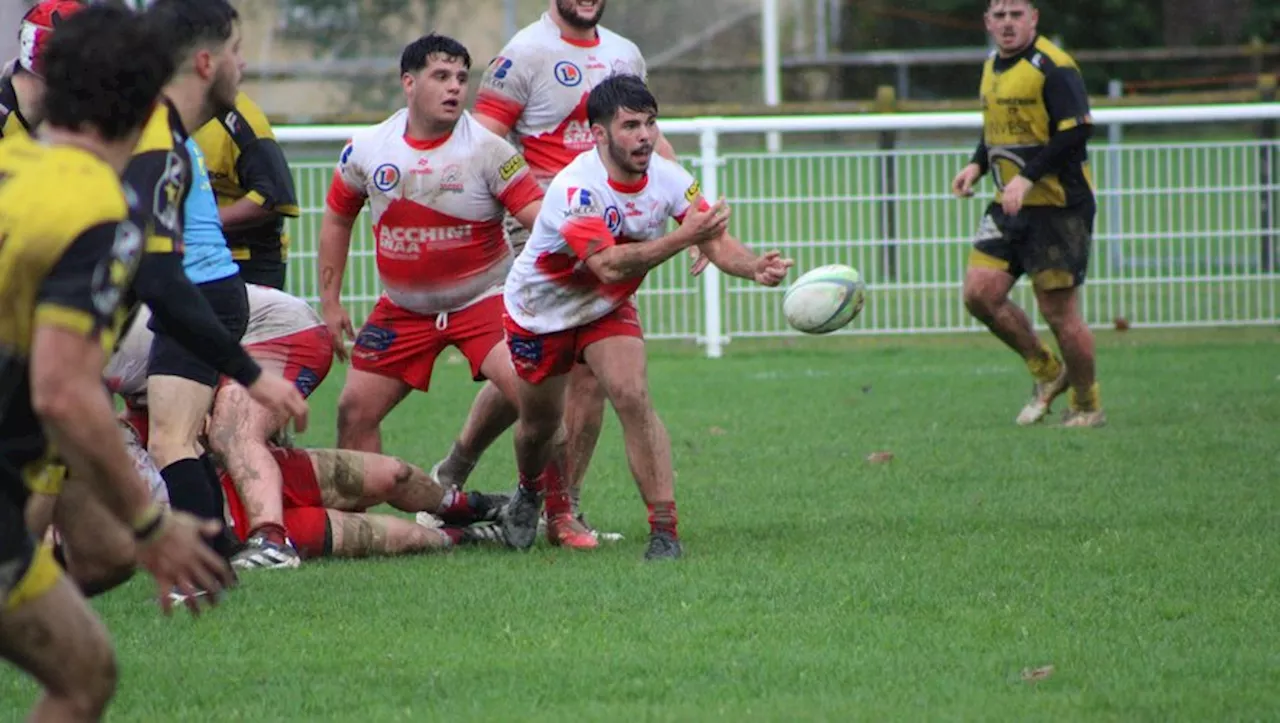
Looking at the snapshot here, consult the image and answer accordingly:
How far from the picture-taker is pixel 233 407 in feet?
24.0

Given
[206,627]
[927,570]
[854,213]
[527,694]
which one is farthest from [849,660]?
[854,213]

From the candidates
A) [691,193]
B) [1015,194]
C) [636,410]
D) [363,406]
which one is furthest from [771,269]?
[1015,194]

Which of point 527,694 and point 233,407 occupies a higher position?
point 233,407

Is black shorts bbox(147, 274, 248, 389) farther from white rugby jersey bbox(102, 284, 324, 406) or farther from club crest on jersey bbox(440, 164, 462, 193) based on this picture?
club crest on jersey bbox(440, 164, 462, 193)

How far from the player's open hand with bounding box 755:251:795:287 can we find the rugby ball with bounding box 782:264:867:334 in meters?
1.02

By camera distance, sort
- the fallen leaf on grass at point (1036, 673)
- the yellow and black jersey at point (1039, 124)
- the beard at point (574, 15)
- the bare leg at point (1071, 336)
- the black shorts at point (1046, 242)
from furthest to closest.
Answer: the black shorts at point (1046, 242)
the bare leg at point (1071, 336)
the yellow and black jersey at point (1039, 124)
the beard at point (574, 15)
the fallen leaf on grass at point (1036, 673)

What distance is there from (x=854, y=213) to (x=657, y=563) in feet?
25.9

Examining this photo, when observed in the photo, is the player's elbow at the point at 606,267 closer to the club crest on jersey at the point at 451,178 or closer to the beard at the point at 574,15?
the club crest on jersey at the point at 451,178

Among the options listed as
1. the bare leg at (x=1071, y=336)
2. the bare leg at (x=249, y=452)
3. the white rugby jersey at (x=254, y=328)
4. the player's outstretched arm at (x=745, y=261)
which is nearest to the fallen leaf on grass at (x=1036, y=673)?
the player's outstretched arm at (x=745, y=261)

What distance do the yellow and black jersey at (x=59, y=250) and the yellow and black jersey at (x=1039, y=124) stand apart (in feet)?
23.9

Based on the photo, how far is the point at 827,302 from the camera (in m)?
7.72

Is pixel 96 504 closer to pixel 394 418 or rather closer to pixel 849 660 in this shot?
pixel 849 660

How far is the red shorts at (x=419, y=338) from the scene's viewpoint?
7.96m

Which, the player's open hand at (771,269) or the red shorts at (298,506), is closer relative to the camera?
the player's open hand at (771,269)
